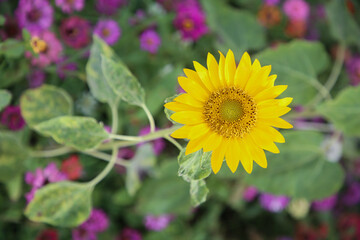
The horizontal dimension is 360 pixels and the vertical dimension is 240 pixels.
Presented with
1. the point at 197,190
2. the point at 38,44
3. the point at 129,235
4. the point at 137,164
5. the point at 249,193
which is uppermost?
the point at 38,44

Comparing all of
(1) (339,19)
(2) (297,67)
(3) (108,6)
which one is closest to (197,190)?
(2) (297,67)

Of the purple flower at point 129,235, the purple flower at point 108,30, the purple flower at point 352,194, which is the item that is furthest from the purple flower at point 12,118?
the purple flower at point 352,194

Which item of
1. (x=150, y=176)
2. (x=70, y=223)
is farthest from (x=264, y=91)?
(x=150, y=176)

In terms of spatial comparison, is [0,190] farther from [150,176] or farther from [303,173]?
[303,173]

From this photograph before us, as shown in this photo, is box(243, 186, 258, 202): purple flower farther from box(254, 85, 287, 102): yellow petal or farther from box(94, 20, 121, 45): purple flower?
box(254, 85, 287, 102): yellow petal

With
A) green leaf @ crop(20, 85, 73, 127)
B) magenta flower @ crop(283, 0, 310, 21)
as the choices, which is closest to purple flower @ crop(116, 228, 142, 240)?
green leaf @ crop(20, 85, 73, 127)

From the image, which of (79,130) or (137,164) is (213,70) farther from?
(137,164)

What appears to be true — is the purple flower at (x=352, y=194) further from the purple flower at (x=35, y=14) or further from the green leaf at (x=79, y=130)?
the purple flower at (x=35, y=14)
